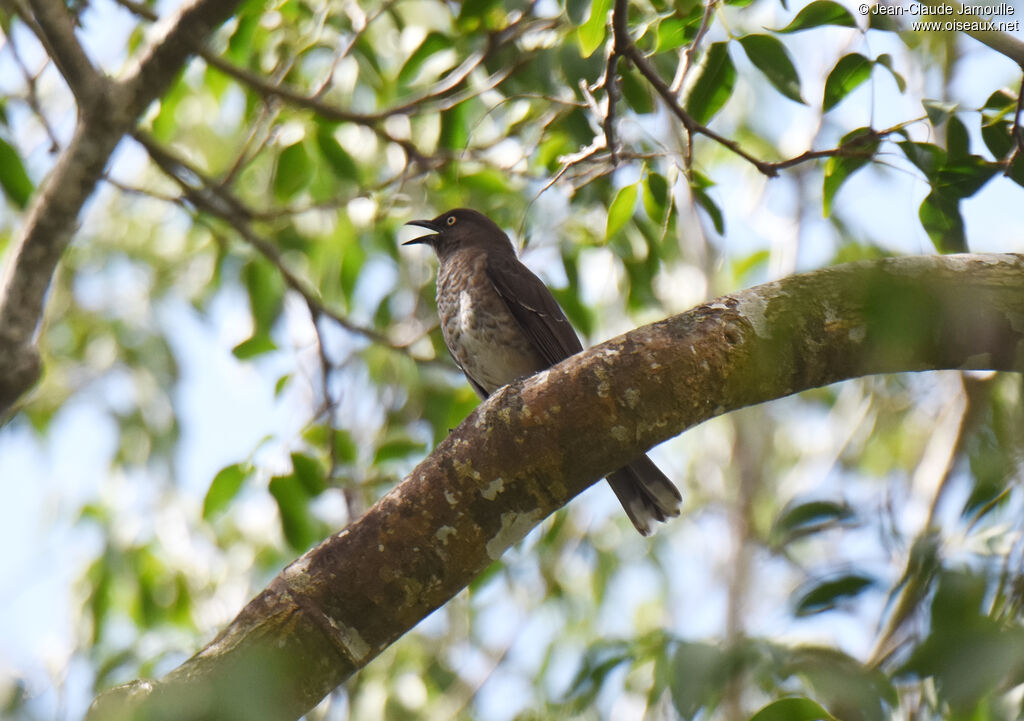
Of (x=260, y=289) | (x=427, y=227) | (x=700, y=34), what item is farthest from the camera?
(x=427, y=227)

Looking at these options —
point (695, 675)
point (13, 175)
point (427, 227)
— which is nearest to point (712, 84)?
point (695, 675)

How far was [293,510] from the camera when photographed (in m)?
4.39

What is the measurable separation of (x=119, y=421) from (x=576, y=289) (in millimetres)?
4355

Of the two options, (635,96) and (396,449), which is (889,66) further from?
(396,449)

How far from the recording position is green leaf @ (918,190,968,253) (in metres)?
3.39

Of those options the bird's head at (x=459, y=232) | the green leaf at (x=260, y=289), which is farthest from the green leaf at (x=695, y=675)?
the green leaf at (x=260, y=289)

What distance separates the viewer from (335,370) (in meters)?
5.27

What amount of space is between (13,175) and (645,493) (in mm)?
2826

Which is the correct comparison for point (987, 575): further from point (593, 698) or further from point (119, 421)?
point (119, 421)

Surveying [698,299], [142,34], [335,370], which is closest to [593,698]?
[335,370]

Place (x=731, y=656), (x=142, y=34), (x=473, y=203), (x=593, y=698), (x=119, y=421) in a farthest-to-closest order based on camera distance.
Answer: (x=119, y=421) → (x=473, y=203) → (x=142, y=34) → (x=593, y=698) → (x=731, y=656)

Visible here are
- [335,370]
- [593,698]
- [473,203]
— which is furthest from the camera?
Result: [473,203]

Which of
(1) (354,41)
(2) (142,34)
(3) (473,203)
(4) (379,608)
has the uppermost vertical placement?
(2) (142,34)

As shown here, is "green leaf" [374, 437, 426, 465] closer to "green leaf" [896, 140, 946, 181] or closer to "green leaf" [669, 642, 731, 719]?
"green leaf" [669, 642, 731, 719]
